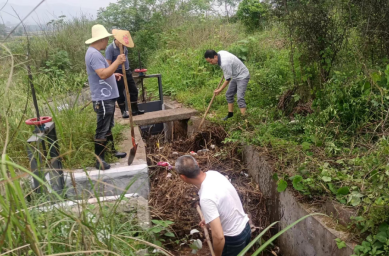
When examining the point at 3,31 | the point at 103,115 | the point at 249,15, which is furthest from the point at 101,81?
the point at 249,15

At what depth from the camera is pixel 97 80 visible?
4.10m

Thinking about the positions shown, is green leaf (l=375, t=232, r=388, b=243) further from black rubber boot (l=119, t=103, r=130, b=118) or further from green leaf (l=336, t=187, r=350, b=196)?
black rubber boot (l=119, t=103, r=130, b=118)

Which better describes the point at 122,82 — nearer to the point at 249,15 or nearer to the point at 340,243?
the point at 340,243

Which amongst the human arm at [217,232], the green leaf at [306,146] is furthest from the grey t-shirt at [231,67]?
the human arm at [217,232]

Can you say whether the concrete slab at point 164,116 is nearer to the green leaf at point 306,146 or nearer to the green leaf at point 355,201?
the green leaf at point 306,146

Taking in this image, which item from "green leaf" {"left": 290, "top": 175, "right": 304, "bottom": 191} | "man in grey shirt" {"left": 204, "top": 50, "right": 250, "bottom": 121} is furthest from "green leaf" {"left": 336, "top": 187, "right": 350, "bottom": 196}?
"man in grey shirt" {"left": 204, "top": 50, "right": 250, "bottom": 121}

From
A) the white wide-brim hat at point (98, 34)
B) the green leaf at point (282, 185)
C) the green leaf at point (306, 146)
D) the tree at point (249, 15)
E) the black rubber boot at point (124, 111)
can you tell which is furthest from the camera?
the tree at point (249, 15)

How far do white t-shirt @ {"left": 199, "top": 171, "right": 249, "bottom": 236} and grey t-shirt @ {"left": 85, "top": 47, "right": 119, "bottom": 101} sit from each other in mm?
1824

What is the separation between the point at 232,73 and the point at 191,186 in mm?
2464

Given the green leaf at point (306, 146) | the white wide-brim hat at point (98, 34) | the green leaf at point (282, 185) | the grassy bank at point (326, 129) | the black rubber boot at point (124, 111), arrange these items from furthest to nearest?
the black rubber boot at point (124, 111) < the green leaf at point (306, 146) < the white wide-brim hat at point (98, 34) < the green leaf at point (282, 185) < the grassy bank at point (326, 129)

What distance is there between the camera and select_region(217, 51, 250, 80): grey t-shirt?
19.7 ft

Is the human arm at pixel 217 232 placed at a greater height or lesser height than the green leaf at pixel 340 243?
greater

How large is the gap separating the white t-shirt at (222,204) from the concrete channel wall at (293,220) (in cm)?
75

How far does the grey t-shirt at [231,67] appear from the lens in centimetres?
602
